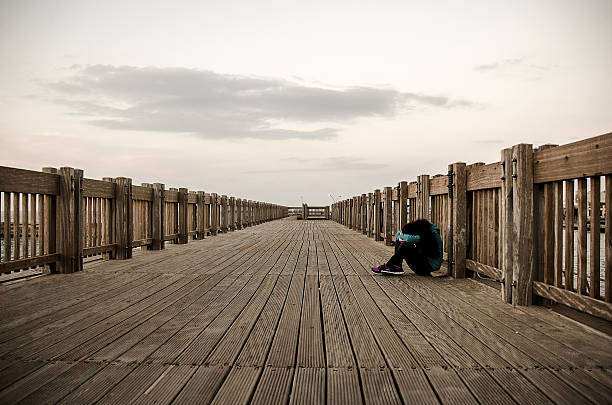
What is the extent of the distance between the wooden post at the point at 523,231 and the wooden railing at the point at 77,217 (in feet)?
16.6

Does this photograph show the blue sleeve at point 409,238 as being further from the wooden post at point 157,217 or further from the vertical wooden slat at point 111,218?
the wooden post at point 157,217

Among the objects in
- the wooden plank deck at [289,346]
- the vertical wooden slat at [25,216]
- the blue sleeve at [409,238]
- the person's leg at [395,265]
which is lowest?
the wooden plank deck at [289,346]

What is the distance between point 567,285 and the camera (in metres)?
3.33

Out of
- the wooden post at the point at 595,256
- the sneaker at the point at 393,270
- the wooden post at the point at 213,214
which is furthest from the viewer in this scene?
the wooden post at the point at 213,214

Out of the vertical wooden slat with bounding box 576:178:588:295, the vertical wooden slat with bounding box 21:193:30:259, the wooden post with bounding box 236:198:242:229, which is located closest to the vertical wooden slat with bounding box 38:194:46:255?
the vertical wooden slat with bounding box 21:193:30:259

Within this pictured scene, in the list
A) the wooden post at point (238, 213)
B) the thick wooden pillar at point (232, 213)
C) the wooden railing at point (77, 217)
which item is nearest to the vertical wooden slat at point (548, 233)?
the wooden railing at point (77, 217)

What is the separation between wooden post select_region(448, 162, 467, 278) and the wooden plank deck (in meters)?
0.72

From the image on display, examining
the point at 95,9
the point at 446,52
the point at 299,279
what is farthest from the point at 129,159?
the point at 299,279

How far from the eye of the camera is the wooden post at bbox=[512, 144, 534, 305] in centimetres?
373

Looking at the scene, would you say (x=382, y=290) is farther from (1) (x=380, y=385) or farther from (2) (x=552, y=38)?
(2) (x=552, y=38)

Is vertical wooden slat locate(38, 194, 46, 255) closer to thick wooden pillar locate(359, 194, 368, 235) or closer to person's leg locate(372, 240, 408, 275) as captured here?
person's leg locate(372, 240, 408, 275)

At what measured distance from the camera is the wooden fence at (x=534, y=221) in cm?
296

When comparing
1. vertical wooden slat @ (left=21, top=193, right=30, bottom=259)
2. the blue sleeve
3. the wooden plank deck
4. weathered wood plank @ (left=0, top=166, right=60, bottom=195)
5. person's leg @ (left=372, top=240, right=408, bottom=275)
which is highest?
weathered wood plank @ (left=0, top=166, right=60, bottom=195)

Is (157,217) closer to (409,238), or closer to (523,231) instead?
(409,238)
